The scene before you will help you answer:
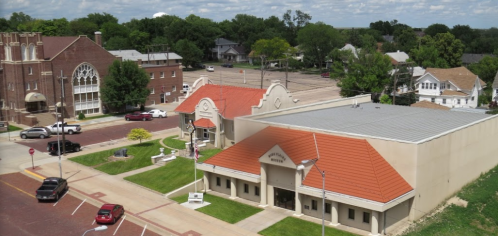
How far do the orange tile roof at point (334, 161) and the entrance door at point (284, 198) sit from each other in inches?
89.1

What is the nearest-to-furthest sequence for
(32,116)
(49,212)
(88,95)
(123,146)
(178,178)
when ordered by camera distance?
(49,212) → (178,178) → (123,146) → (32,116) → (88,95)

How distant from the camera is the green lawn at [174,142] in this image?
185 ft

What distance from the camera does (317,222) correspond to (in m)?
35.4

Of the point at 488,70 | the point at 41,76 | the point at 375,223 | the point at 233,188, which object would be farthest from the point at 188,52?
the point at 375,223

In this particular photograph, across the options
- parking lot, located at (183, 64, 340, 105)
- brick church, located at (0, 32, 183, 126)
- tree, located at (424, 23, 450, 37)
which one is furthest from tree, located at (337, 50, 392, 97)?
tree, located at (424, 23, 450, 37)

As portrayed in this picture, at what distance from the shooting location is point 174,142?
5822cm

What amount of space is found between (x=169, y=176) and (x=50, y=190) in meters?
10.4

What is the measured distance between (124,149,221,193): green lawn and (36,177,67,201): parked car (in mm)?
6544

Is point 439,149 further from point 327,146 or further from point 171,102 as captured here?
point 171,102

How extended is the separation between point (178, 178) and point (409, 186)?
2005 cm

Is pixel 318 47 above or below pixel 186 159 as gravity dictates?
above

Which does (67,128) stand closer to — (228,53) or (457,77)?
(457,77)

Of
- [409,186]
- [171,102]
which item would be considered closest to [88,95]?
[171,102]

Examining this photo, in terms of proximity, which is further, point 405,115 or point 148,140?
point 148,140
